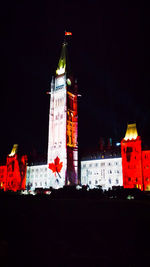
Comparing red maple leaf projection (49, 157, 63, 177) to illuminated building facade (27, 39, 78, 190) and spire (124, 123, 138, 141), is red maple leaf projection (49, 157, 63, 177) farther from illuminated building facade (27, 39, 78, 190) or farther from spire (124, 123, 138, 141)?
spire (124, 123, 138, 141)

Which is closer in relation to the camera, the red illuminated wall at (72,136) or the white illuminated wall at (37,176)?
the red illuminated wall at (72,136)

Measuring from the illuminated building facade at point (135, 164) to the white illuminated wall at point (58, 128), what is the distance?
829 inches

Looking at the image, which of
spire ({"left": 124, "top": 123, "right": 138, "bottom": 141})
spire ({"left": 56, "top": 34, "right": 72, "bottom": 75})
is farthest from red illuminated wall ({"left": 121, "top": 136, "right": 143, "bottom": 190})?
spire ({"left": 56, "top": 34, "right": 72, "bottom": 75})

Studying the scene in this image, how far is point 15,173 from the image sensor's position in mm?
97562

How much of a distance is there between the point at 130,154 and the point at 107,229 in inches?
2405

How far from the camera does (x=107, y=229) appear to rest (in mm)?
11023

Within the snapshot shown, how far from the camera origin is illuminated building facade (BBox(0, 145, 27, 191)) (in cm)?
9625

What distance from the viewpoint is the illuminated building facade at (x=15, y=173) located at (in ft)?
316

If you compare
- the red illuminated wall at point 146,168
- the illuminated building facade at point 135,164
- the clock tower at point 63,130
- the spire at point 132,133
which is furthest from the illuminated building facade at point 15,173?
the red illuminated wall at point 146,168

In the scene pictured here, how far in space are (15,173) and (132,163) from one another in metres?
51.3

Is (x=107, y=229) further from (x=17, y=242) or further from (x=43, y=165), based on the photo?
(x=43, y=165)

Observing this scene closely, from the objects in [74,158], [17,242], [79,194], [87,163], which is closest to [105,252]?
[17,242]

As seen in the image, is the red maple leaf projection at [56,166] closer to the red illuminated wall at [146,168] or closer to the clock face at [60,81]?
the red illuminated wall at [146,168]

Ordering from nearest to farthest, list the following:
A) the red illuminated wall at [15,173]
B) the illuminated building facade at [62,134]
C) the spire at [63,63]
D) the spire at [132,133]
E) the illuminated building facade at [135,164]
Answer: the illuminated building facade at [135,164] → the spire at [132,133] → the illuminated building facade at [62,134] → the spire at [63,63] → the red illuminated wall at [15,173]
